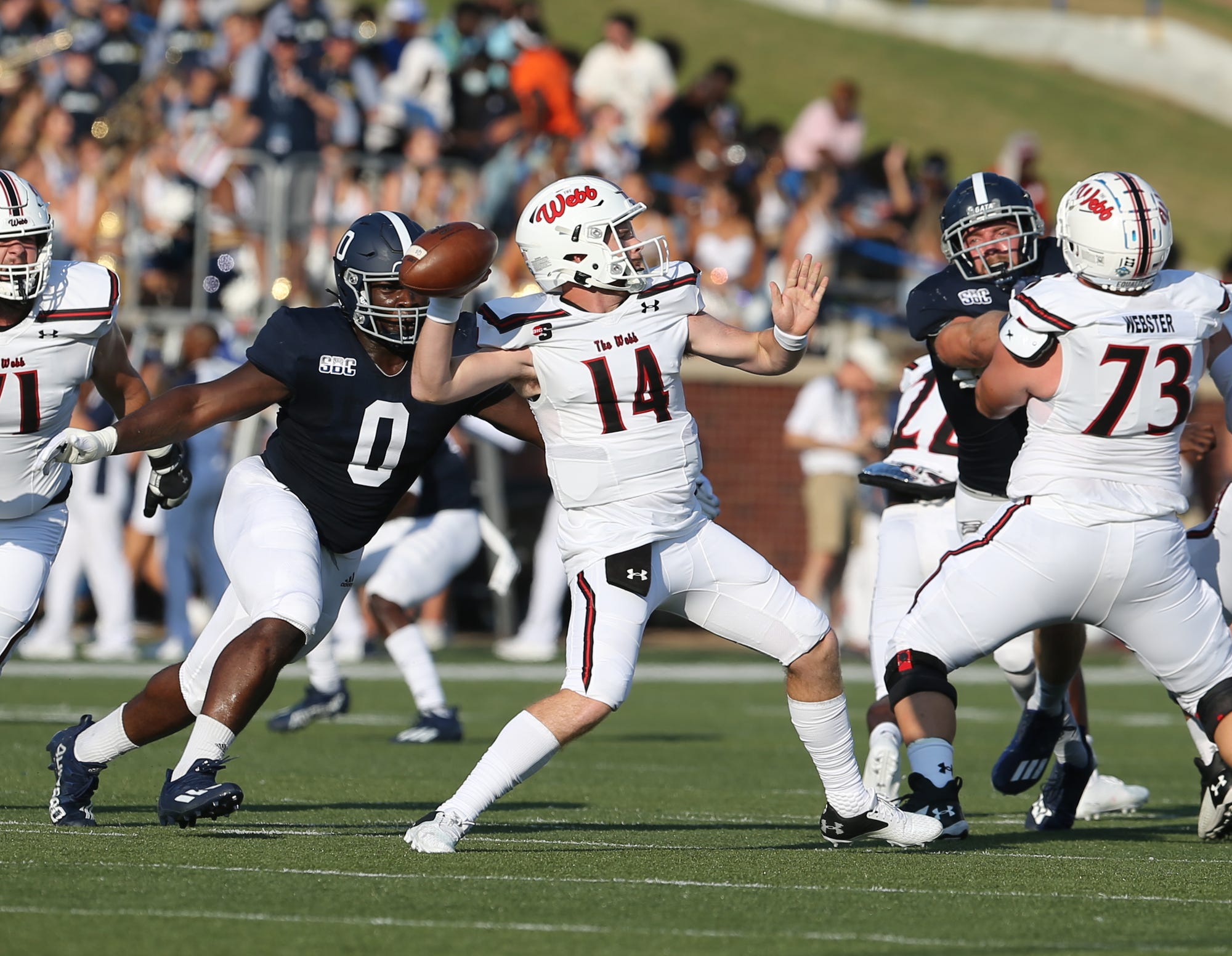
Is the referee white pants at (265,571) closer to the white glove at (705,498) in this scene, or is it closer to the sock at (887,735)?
the white glove at (705,498)

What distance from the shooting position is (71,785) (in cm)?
623

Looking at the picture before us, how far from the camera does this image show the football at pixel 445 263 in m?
5.54

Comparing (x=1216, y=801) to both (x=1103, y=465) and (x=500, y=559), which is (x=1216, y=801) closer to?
(x=1103, y=465)

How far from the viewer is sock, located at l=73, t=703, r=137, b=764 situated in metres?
6.24

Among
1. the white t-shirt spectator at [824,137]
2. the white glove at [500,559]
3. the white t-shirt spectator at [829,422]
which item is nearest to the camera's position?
the white glove at [500,559]

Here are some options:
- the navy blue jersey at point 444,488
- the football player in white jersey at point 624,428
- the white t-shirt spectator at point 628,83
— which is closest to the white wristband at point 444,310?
the football player in white jersey at point 624,428

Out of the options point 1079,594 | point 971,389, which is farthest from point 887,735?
point 1079,594

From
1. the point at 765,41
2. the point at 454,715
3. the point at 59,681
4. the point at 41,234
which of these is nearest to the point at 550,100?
the point at 59,681

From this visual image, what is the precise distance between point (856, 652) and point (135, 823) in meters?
10.0

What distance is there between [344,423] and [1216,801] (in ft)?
9.74

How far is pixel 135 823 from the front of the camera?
640 centimetres

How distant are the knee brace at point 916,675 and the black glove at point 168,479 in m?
2.27

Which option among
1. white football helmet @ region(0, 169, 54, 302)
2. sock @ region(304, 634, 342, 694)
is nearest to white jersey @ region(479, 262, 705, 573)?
white football helmet @ region(0, 169, 54, 302)

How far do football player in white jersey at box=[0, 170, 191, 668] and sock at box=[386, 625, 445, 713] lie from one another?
3.20m
